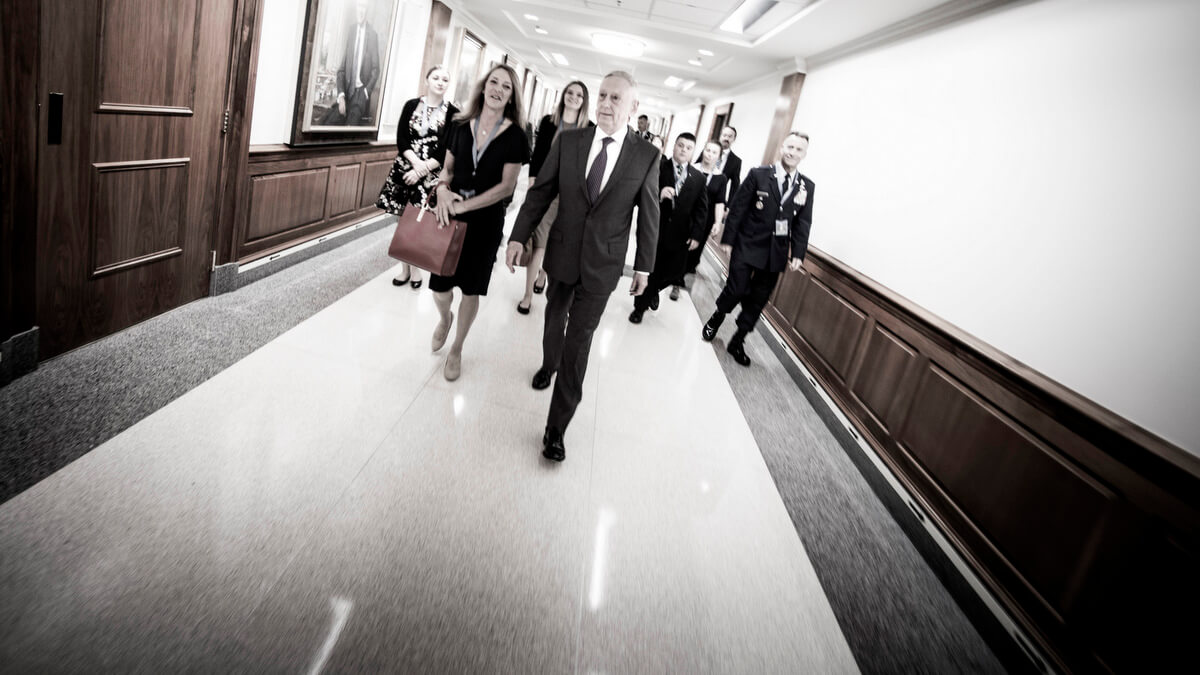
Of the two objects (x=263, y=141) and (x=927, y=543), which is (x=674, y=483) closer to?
(x=927, y=543)

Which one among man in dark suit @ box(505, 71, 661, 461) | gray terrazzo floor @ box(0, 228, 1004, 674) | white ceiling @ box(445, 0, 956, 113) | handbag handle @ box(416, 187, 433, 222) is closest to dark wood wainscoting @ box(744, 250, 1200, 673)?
gray terrazzo floor @ box(0, 228, 1004, 674)

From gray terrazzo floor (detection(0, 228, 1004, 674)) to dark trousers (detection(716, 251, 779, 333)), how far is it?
88 centimetres

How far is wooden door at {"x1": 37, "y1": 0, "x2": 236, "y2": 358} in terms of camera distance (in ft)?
7.29

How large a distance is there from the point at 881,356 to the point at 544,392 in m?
2.15

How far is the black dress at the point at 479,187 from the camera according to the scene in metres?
2.70

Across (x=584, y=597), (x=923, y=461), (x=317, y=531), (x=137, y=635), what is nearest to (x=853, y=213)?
(x=923, y=461)

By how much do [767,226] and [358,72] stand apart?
383 centimetres

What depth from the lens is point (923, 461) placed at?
291 cm

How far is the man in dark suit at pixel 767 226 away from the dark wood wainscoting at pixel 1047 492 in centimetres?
102

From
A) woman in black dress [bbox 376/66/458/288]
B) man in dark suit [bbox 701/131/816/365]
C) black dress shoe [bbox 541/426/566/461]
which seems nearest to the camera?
black dress shoe [bbox 541/426/566/461]

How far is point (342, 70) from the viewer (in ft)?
15.2

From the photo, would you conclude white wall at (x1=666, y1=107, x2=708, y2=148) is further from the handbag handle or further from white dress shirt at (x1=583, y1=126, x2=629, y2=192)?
white dress shirt at (x1=583, y1=126, x2=629, y2=192)

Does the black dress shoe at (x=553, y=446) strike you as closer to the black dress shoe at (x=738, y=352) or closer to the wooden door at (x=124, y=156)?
the wooden door at (x=124, y=156)

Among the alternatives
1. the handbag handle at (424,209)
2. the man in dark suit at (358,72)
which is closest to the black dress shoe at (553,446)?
the handbag handle at (424,209)
